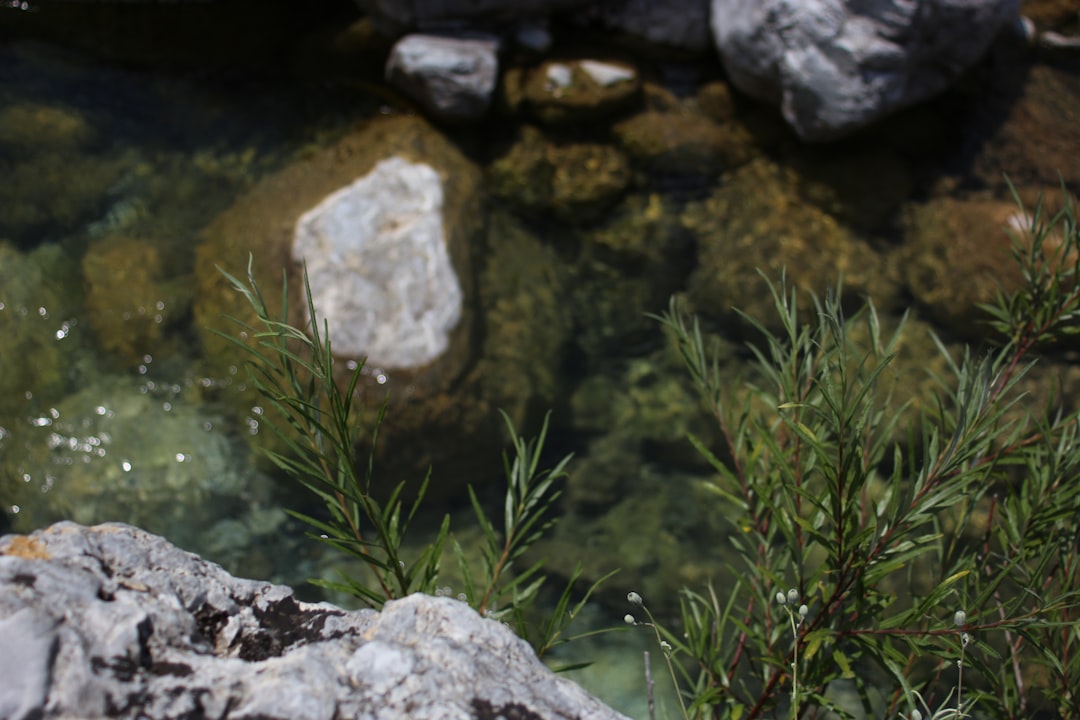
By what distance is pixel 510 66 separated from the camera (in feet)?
15.7

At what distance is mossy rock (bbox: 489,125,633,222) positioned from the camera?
458 cm

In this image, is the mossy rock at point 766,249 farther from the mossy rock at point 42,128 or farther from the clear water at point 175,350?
the mossy rock at point 42,128

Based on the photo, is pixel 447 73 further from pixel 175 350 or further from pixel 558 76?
pixel 175 350

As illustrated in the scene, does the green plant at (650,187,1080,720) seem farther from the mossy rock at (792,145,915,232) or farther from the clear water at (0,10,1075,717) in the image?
the mossy rock at (792,145,915,232)

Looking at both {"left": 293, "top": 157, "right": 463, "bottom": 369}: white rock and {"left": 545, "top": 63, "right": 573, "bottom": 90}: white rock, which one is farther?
{"left": 545, "top": 63, "right": 573, "bottom": 90}: white rock

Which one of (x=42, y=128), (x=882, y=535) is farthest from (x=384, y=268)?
(x=882, y=535)

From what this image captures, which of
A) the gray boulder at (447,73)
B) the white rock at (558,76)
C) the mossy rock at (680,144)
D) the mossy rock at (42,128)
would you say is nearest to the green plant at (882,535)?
the mossy rock at (680,144)

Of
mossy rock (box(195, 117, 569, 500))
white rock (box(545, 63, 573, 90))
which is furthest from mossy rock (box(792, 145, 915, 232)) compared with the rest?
mossy rock (box(195, 117, 569, 500))

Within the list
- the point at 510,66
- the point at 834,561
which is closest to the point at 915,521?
the point at 834,561

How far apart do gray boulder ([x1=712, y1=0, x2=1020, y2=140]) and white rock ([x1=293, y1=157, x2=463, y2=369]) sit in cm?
199

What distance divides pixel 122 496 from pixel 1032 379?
4.28 metres

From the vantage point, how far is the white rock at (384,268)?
3707mm

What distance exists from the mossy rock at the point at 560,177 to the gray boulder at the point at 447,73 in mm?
335

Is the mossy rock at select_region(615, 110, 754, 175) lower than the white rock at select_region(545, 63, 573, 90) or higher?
lower
